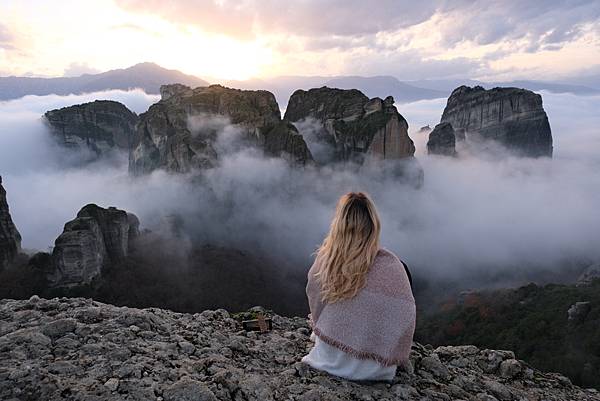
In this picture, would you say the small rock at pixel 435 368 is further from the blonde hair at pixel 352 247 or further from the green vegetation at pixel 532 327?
the green vegetation at pixel 532 327

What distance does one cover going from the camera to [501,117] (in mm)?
163875

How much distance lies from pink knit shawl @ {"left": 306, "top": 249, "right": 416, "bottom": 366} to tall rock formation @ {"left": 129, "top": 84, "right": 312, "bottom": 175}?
107700mm

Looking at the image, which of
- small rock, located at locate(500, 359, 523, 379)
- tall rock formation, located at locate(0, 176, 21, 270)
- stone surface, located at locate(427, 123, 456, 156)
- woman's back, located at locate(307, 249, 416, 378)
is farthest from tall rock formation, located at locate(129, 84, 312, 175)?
woman's back, located at locate(307, 249, 416, 378)

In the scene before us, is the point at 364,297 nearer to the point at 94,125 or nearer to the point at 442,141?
the point at 442,141

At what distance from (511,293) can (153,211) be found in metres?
95.4

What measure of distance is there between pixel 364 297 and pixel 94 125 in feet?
616

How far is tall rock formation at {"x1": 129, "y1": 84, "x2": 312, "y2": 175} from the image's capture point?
11350cm

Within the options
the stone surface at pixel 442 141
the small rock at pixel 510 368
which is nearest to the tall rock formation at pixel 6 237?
the small rock at pixel 510 368

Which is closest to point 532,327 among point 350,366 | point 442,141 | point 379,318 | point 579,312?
point 579,312

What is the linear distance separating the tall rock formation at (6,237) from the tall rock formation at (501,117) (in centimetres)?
16028

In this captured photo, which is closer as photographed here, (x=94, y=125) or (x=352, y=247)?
(x=352, y=247)

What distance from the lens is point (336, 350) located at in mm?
6246

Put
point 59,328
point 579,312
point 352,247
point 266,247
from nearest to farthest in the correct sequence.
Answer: point 352,247 → point 59,328 → point 579,312 → point 266,247

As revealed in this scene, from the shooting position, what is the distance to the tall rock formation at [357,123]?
117 m
